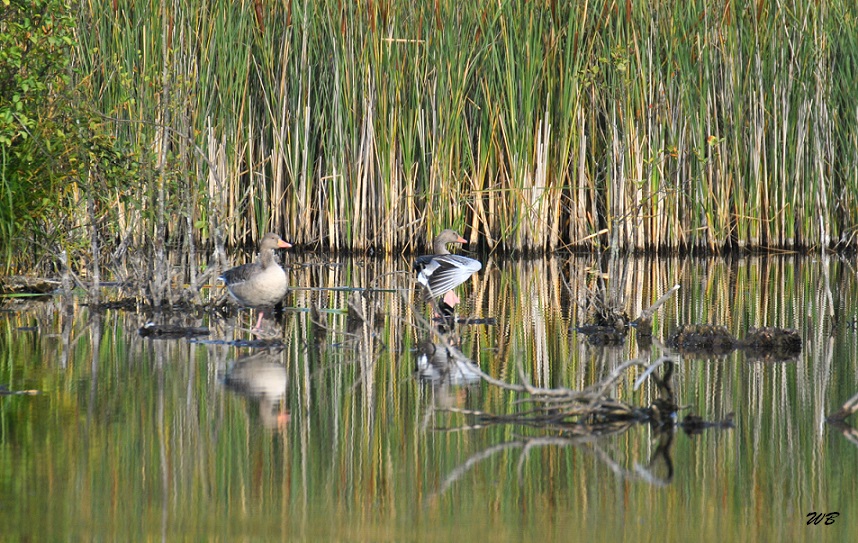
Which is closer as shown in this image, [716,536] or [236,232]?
[716,536]

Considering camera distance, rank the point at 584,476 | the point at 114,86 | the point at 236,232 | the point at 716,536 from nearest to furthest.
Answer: the point at 716,536, the point at 584,476, the point at 114,86, the point at 236,232

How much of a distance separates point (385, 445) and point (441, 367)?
1680 mm

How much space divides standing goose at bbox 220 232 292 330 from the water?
426 millimetres

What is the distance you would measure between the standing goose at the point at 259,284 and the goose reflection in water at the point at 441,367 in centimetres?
150

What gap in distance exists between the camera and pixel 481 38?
40.1ft

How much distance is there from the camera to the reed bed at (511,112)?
12117mm

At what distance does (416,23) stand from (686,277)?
3528 millimetres

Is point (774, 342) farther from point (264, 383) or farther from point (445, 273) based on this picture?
point (264, 383)

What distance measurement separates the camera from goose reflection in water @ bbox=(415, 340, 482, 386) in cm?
578

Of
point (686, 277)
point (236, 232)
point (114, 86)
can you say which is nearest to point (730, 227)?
point (686, 277)

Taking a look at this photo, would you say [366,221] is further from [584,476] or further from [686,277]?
[584,476]

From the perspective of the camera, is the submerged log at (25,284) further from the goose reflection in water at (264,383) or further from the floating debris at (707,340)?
the floating debris at (707,340)

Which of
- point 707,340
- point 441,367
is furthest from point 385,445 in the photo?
point 707,340

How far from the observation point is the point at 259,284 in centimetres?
789
